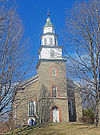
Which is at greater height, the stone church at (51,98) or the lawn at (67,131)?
the stone church at (51,98)

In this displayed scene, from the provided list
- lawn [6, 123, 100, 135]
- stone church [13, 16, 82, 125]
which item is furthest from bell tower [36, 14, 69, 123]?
lawn [6, 123, 100, 135]

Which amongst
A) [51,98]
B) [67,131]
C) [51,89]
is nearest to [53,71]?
[51,89]

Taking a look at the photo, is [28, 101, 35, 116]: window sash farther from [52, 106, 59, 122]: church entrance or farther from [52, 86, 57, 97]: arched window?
[52, 86, 57, 97]: arched window

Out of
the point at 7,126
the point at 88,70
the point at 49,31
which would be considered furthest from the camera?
the point at 49,31

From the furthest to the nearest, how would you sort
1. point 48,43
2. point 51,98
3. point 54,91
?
1. point 48,43
2. point 54,91
3. point 51,98

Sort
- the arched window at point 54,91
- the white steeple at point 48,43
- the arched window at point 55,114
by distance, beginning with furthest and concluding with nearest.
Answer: the white steeple at point 48,43 < the arched window at point 54,91 < the arched window at point 55,114

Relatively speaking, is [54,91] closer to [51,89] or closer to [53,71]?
[51,89]

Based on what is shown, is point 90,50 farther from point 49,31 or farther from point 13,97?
point 49,31

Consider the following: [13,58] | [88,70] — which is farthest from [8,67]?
[88,70]

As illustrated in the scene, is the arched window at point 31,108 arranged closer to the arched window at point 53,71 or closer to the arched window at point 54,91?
the arched window at point 54,91

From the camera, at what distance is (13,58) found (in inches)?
394

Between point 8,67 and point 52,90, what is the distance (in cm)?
1535

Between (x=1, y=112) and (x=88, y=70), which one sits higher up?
(x=88, y=70)

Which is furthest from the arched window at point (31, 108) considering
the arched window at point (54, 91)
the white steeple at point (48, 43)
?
the white steeple at point (48, 43)
